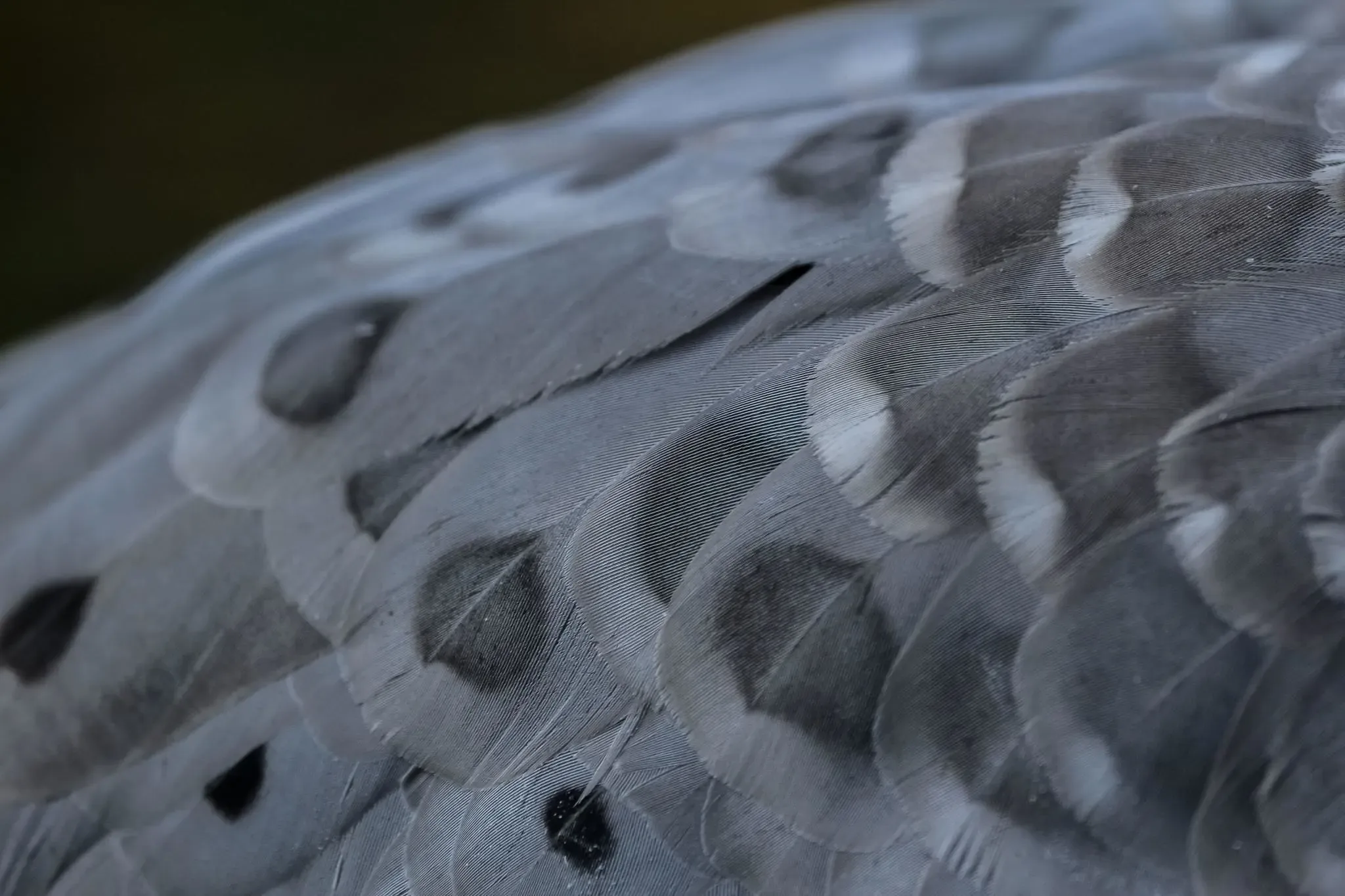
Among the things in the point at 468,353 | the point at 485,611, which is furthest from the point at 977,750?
the point at 468,353

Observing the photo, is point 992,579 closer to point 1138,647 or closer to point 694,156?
point 1138,647

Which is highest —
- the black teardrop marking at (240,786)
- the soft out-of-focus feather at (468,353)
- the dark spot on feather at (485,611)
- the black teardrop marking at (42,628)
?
the soft out-of-focus feather at (468,353)

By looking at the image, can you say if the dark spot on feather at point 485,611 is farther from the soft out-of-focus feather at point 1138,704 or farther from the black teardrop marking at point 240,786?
the soft out-of-focus feather at point 1138,704

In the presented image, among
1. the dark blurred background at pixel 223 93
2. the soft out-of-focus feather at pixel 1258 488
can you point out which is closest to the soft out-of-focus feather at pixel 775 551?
the soft out-of-focus feather at pixel 1258 488

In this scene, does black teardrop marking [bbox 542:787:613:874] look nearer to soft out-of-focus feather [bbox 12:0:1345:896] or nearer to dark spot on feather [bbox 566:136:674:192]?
soft out-of-focus feather [bbox 12:0:1345:896]

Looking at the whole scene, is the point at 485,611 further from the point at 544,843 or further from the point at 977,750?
the point at 977,750

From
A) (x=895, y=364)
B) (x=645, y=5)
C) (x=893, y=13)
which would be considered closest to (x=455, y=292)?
(x=895, y=364)
